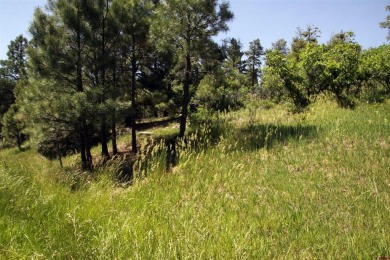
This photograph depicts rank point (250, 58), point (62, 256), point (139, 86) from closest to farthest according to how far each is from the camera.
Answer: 1. point (62, 256)
2. point (139, 86)
3. point (250, 58)

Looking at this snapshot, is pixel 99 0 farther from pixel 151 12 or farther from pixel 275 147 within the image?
pixel 275 147

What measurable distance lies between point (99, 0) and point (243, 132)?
967 cm

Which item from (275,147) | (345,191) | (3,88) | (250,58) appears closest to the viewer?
(345,191)

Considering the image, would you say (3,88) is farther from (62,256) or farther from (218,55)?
(62,256)

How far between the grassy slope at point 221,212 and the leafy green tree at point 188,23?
24.4ft

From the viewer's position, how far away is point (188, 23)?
12.5 meters

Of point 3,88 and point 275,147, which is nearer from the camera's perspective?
point 275,147

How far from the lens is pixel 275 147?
24.5 feet

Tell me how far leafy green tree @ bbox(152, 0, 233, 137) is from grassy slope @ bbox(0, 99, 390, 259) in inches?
292

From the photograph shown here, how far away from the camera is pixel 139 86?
17469mm

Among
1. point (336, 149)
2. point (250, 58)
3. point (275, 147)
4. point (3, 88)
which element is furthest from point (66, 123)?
point (250, 58)

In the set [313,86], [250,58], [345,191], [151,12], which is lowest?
[345,191]

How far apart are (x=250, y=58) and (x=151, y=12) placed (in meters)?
42.8

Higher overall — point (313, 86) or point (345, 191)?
point (313, 86)
